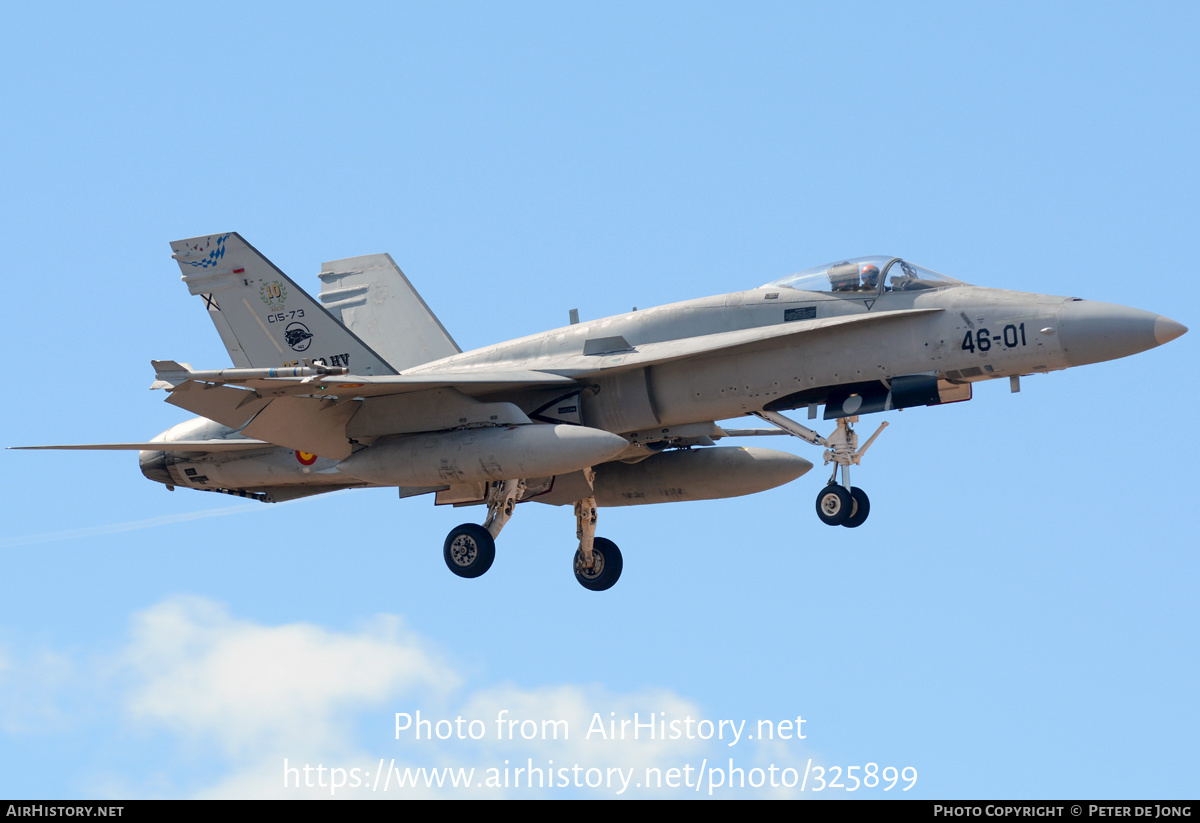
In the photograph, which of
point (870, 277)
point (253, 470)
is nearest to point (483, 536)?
point (253, 470)

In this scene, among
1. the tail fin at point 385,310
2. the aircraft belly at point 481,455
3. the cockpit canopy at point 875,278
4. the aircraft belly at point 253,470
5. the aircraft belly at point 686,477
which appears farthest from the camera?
the tail fin at point 385,310

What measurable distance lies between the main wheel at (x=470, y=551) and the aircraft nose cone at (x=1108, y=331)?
23.0 feet

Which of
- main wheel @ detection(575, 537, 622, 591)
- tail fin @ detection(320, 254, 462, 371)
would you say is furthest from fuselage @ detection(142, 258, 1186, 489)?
tail fin @ detection(320, 254, 462, 371)

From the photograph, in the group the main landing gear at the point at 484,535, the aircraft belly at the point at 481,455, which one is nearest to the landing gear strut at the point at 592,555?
the main landing gear at the point at 484,535

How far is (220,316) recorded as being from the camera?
19.6 meters

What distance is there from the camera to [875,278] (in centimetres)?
1719

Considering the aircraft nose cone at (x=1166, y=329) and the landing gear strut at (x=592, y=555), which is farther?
the landing gear strut at (x=592, y=555)

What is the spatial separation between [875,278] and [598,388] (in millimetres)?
3432

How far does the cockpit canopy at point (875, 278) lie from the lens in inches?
673

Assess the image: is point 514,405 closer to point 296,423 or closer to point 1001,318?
point 296,423

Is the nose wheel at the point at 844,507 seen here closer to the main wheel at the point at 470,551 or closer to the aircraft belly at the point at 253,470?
the main wheel at the point at 470,551

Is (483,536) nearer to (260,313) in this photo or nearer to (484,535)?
(484,535)
